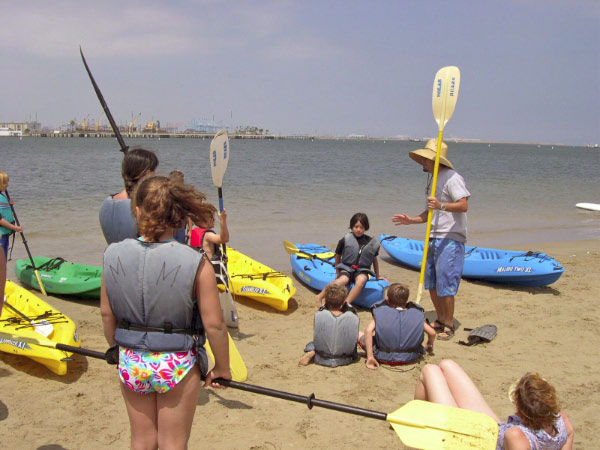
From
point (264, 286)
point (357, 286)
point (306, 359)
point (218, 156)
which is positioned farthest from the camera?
point (264, 286)

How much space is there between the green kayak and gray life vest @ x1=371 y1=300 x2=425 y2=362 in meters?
3.58

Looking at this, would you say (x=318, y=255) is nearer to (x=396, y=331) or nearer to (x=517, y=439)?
(x=396, y=331)

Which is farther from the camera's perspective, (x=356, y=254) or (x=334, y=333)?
(x=356, y=254)

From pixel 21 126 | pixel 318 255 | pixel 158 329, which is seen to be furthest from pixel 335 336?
pixel 21 126

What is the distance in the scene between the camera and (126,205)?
2750mm

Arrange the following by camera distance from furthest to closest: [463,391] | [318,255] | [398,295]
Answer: [318,255]
[398,295]
[463,391]

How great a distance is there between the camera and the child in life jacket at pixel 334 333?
4.52 m

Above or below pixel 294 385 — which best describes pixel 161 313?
above

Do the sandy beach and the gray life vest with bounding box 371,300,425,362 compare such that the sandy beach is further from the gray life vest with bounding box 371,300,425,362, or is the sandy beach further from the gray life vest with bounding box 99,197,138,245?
the gray life vest with bounding box 99,197,138,245

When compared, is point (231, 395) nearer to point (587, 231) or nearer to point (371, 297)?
point (371, 297)

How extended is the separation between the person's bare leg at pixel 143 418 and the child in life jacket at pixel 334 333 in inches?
101

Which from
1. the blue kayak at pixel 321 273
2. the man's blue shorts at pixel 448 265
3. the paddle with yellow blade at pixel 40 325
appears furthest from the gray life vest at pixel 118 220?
the blue kayak at pixel 321 273

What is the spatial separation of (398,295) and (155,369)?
287cm

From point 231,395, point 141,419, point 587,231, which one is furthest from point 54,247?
point 587,231
